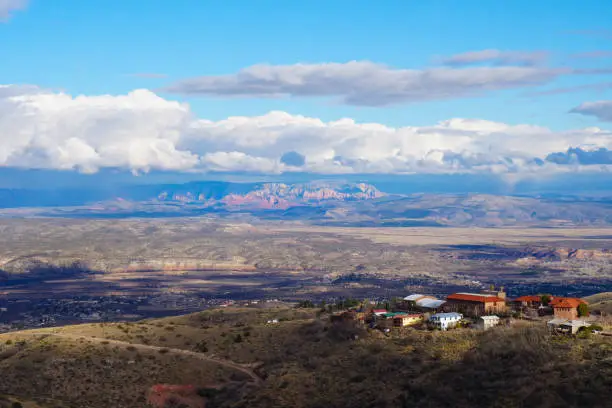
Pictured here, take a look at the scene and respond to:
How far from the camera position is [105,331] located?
361 ft

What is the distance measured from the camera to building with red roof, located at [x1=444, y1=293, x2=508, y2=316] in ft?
364

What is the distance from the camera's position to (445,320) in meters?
101

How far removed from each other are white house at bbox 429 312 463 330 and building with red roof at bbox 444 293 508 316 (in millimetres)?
8198

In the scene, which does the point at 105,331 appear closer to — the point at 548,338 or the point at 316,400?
the point at 316,400

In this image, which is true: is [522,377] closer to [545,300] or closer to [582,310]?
[582,310]

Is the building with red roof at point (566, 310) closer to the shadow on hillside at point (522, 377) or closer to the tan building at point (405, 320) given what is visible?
the tan building at point (405, 320)

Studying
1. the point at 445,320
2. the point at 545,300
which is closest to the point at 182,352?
the point at 445,320

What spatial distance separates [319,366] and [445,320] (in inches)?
964

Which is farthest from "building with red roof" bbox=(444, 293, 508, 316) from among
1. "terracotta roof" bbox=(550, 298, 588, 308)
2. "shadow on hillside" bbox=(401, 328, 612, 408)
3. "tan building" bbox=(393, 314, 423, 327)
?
"shadow on hillside" bbox=(401, 328, 612, 408)

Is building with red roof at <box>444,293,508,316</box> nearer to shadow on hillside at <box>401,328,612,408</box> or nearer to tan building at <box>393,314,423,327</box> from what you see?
tan building at <box>393,314,423,327</box>

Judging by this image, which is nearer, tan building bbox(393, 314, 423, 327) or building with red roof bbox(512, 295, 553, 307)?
tan building bbox(393, 314, 423, 327)

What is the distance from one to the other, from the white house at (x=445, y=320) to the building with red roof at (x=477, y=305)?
8198mm

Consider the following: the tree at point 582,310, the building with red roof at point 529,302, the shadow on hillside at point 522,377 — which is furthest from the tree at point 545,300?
the shadow on hillside at point 522,377

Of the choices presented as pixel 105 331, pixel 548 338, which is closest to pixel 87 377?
pixel 105 331
